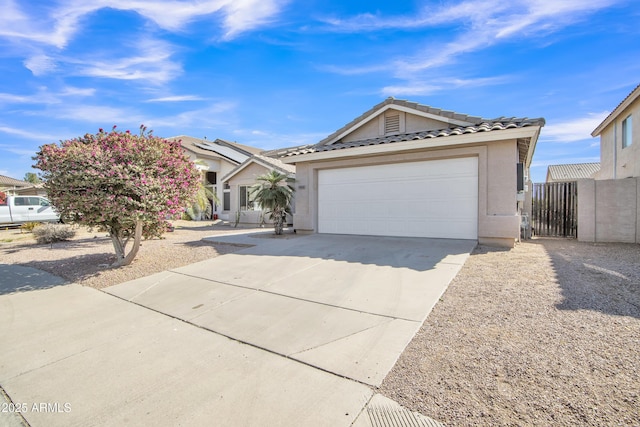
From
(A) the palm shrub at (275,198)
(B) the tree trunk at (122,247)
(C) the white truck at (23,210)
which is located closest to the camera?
(B) the tree trunk at (122,247)

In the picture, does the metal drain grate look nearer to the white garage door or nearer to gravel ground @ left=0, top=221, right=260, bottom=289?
gravel ground @ left=0, top=221, right=260, bottom=289

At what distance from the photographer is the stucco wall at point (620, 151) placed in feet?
42.5

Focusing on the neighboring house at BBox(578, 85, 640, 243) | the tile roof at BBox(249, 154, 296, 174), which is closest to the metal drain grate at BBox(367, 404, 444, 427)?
the neighboring house at BBox(578, 85, 640, 243)

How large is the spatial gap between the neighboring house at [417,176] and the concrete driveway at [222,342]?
2.66 metres

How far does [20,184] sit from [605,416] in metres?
43.6

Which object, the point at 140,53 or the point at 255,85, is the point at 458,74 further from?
the point at 140,53

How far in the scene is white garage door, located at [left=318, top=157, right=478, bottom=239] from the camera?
8562 mm

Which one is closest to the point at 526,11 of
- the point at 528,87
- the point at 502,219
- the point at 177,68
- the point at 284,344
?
the point at 528,87

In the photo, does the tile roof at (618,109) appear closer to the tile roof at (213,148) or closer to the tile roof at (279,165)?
the tile roof at (279,165)

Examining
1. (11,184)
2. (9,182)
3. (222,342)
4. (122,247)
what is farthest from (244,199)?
(9,182)

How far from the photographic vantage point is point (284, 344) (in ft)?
10.9

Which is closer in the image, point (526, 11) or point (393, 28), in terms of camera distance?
point (526, 11)

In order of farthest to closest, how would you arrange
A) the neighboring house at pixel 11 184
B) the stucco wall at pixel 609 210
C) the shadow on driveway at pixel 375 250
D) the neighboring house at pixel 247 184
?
the neighboring house at pixel 11 184
the neighboring house at pixel 247 184
the stucco wall at pixel 609 210
the shadow on driveway at pixel 375 250

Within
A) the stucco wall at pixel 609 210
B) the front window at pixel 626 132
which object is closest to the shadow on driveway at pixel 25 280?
the stucco wall at pixel 609 210
